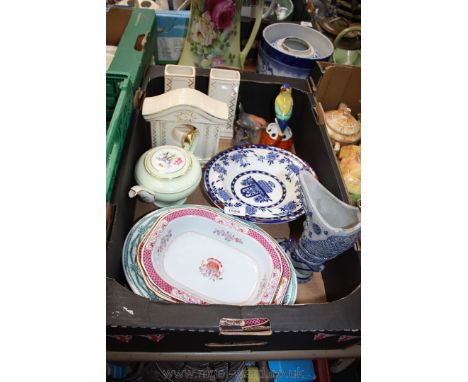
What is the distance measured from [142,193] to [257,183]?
0.29 m

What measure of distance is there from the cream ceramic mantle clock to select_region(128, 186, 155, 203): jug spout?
0.17m

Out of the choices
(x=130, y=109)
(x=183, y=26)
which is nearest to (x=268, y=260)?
(x=130, y=109)

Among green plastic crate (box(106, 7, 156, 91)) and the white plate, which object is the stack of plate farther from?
green plastic crate (box(106, 7, 156, 91))

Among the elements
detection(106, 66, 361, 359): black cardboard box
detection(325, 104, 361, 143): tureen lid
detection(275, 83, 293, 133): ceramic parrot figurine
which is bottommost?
detection(106, 66, 361, 359): black cardboard box

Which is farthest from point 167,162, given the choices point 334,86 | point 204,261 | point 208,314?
point 334,86

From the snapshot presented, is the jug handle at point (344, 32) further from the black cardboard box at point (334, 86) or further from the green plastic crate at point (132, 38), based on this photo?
the green plastic crate at point (132, 38)

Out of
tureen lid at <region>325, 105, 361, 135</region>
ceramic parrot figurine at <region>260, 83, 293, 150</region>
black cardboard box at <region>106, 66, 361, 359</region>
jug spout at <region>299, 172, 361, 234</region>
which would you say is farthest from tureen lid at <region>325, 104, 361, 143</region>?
jug spout at <region>299, 172, 361, 234</region>

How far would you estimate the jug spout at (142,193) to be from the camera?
2.11 feet

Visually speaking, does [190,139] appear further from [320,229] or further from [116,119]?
[320,229]

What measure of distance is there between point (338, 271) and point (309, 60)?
61 cm

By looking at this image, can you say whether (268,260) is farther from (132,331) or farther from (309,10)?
(309,10)

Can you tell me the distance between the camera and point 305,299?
0.69 meters

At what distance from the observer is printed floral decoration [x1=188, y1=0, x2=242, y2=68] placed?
2.79 feet

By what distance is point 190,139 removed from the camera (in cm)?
77
